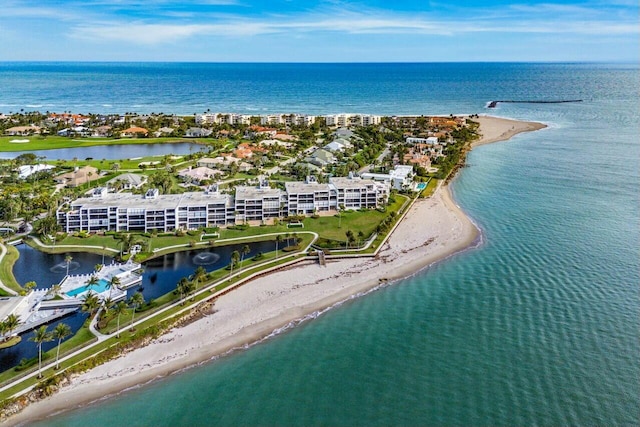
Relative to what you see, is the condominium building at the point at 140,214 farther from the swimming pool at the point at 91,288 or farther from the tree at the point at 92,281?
the tree at the point at 92,281

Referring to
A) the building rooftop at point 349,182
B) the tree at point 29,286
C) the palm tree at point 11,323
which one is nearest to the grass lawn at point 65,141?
the building rooftop at point 349,182

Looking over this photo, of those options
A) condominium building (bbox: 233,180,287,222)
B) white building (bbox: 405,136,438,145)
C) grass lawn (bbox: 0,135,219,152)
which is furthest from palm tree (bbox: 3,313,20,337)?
white building (bbox: 405,136,438,145)

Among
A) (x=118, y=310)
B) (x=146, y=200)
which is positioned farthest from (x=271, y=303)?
(x=146, y=200)

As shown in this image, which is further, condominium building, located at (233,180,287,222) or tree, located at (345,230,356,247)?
condominium building, located at (233,180,287,222)

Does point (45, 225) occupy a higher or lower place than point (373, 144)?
lower

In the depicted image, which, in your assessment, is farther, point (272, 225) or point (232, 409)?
point (272, 225)

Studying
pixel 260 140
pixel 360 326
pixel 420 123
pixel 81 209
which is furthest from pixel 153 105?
pixel 360 326

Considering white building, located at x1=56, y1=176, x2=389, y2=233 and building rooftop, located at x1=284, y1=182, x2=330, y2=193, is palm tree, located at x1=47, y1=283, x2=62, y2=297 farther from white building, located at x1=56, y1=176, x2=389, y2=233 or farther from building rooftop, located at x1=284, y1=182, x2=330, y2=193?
building rooftop, located at x1=284, y1=182, x2=330, y2=193

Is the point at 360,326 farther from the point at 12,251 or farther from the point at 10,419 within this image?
the point at 12,251
